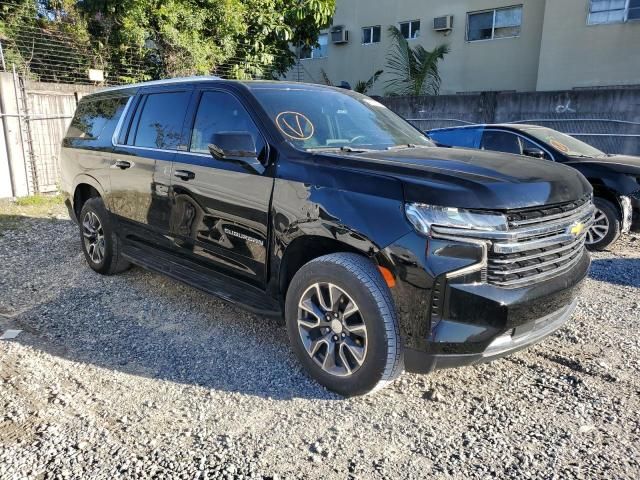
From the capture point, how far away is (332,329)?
304 cm

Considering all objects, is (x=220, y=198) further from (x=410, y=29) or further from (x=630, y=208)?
(x=410, y=29)

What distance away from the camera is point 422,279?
2.60 m

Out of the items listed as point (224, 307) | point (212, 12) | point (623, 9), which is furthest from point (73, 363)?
point (623, 9)

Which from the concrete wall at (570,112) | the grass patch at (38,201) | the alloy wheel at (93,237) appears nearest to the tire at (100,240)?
the alloy wheel at (93,237)

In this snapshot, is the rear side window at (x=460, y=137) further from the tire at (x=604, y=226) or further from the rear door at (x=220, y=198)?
the rear door at (x=220, y=198)

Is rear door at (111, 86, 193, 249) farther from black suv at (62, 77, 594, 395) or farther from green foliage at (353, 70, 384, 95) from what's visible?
green foliage at (353, 70, 384, 95)

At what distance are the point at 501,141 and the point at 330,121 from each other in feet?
14.8

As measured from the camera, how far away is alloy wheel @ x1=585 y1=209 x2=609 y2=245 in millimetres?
6297

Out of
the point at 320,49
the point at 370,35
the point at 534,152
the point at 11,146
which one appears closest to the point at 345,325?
the point at 534,152

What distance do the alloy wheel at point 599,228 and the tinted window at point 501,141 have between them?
4.65 feet

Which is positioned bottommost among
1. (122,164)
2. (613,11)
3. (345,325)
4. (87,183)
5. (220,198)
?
(345,325)

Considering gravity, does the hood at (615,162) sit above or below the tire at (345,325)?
above

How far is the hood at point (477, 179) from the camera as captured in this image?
2.59m

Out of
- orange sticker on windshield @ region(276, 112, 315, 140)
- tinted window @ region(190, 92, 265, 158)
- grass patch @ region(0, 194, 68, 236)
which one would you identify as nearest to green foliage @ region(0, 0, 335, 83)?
grass patch @ region(0, 194, 68, 236)
